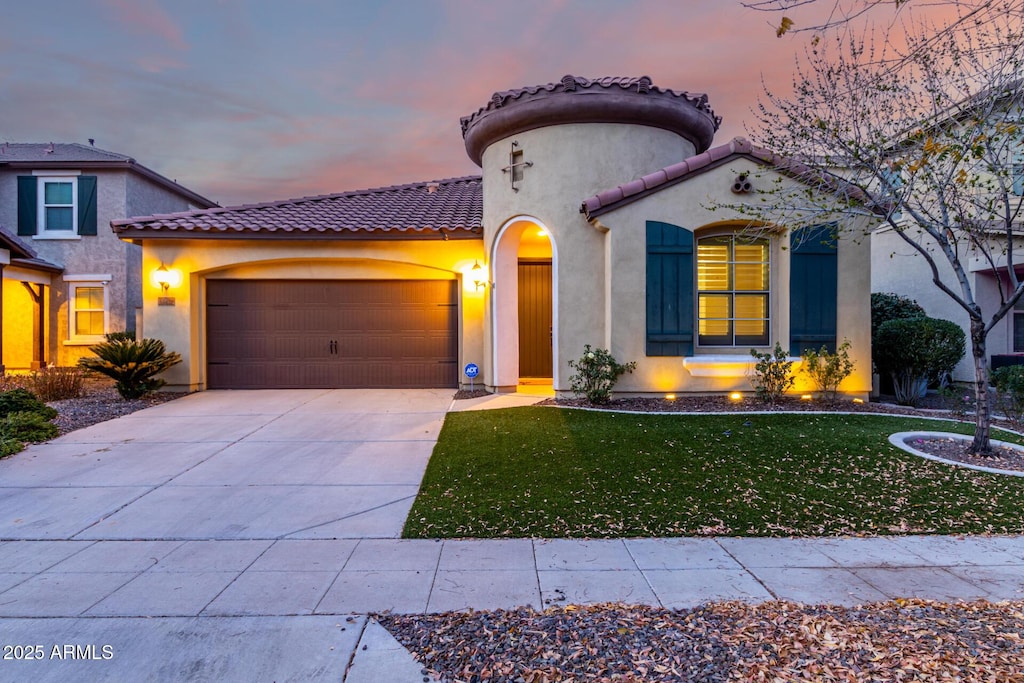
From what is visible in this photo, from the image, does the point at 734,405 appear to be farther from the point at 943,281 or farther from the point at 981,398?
the point at 943,281

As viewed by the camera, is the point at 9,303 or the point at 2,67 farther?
the point at 9,303

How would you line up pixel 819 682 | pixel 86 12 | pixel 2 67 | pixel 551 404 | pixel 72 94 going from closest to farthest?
pixel 819 682 → pixel 551 404 → pixel 86 12 → pixel 2 67 → pixel 72 94

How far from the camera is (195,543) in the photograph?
3.94m

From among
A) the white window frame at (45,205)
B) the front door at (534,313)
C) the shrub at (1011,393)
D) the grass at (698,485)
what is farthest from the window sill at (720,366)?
the white window frame at (45,205)

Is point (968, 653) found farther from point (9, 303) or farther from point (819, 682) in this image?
point (9, 303)

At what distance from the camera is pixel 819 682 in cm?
231

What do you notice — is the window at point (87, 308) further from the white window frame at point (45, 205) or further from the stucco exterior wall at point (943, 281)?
the stucco exterior wall at point (943, 281)

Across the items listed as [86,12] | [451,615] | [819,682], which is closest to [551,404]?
[451,615]

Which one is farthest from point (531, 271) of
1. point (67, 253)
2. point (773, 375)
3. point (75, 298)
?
point (67, 253)

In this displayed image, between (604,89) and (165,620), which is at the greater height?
(604,89)

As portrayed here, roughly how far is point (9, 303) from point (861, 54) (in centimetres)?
2089

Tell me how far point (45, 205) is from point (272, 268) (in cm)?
978

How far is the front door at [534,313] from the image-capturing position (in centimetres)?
1167

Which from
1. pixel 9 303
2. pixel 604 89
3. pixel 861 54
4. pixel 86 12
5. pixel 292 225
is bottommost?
pixel 9 303
